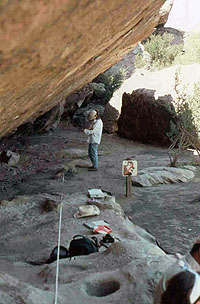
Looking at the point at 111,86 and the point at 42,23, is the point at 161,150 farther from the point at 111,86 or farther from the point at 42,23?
the point at 42,23

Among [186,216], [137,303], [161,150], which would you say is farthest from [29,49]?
[161,150]

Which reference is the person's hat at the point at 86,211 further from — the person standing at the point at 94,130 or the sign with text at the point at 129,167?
the person standing at the point at 94,130

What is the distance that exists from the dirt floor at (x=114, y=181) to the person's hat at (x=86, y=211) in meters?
0.96

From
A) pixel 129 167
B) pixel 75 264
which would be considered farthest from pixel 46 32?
pixel 129 167

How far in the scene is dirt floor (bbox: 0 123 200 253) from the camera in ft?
21.2

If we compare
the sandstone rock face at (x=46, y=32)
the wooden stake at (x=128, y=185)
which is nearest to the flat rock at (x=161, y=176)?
the wooden stake at (x=128, y=185)

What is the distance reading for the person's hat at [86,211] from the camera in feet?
19.2

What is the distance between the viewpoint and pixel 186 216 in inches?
271

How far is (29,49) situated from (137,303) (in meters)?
1.92

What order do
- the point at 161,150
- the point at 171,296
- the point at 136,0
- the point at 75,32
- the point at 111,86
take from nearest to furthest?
the point at 171,296, the point at 75,32, the point at 136,0, the point at 161,150, the point at 111,86

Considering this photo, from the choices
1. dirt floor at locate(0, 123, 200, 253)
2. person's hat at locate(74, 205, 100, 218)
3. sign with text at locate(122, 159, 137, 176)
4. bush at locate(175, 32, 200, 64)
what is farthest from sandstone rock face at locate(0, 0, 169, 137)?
bush at locate(175, 32, 200, 64)

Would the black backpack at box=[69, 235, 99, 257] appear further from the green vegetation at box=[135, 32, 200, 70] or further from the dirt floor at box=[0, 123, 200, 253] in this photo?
the green vegetation at box=[135, 32, 200, 70]

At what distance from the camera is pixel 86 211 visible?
5.91 m

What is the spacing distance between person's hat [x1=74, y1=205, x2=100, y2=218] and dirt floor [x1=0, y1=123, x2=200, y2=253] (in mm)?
957
